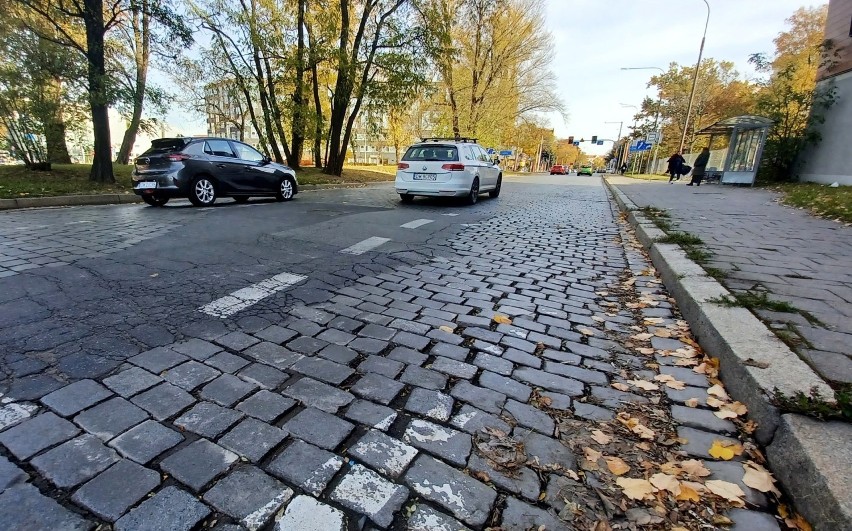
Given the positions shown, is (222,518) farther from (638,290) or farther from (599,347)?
(638,290)

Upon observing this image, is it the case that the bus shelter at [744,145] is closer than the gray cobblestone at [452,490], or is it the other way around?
the gray cobblestone at [452,490]

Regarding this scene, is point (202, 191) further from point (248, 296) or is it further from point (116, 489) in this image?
point (116, 489)

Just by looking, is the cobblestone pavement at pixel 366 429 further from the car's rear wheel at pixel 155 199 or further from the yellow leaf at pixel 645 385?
the car's rear wheel at pixel 155 199

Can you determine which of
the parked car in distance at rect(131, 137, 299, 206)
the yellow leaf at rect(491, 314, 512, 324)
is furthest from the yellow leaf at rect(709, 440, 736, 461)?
the parked car in distance at rect(131, 137, 299, 206)

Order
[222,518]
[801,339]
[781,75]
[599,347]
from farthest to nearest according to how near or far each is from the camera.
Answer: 1. [781,75]
2. [599,347]
3. [801,339]
4. [222,518]

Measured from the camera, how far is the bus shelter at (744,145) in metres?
15.7

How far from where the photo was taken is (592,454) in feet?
5.98

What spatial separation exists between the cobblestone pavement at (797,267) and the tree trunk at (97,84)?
13.5 metres

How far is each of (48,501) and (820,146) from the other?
68.3 ft

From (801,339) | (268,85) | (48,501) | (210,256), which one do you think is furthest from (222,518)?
(268,85)

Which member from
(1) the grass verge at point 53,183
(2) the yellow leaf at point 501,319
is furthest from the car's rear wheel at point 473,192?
(1) the grass verge at point 53,183

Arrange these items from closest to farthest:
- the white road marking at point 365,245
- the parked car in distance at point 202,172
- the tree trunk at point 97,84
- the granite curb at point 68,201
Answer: the white road marking at point 365,245
the granite curb at point 68,201
the parked car in distance at point 202,172
the tree trunk at point 97,84

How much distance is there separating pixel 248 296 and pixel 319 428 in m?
2.03

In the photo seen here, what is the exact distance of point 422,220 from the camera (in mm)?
8297
